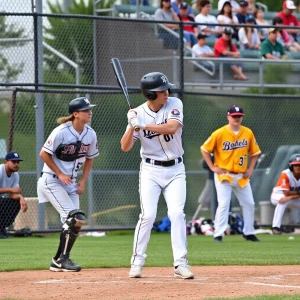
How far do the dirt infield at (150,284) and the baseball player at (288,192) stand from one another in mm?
5811

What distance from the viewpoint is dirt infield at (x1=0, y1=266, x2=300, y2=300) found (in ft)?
21.5

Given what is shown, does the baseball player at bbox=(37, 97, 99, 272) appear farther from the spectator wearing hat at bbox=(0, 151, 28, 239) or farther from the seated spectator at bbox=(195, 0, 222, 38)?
the seated spectator at bbox=(195, 0, 222, 38)

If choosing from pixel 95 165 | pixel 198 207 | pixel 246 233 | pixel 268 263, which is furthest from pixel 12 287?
pixel 198 207

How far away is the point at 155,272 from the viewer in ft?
28.1

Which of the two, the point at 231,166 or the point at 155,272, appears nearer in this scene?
the point at 155,272

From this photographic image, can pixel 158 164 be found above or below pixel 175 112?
below

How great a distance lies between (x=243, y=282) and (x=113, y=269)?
1910 mm

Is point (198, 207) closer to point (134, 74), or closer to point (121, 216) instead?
point (121, 216)

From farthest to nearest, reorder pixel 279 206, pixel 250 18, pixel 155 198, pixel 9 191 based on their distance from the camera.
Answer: pixel 250 18, pixel 279 206, pixel 9 191, pixel 155 198

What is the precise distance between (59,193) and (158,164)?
148 centimetres

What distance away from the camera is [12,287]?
23.6 feet

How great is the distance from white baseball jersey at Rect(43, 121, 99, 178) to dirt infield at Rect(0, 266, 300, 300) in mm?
1116

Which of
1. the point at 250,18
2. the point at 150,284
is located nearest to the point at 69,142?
the point at 150,284

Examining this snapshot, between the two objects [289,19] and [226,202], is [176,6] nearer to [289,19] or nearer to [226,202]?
[289,19]
